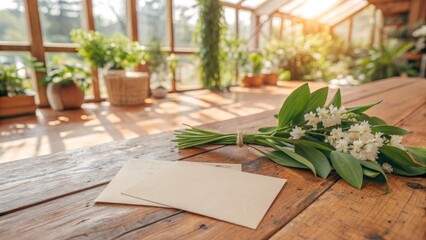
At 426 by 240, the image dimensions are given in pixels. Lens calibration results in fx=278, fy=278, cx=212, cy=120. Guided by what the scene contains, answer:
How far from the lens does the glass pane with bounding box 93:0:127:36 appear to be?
404 cm

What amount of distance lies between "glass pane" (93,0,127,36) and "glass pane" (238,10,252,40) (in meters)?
2.71

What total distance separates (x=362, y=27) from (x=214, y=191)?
10753 mm

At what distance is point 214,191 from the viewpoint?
1.63 ft

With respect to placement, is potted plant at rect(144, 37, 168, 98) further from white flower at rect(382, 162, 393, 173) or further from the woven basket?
white flower at rect(382, 162, 393, 173)

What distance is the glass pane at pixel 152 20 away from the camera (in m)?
4.55

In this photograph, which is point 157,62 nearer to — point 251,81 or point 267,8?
point 251,81

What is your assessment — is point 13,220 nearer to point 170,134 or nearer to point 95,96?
point 170,134

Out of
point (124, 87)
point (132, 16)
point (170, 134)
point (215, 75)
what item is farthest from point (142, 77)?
point (170, 134)

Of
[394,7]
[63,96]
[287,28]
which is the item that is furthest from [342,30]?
[63,96]

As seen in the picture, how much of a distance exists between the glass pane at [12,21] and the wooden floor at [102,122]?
1.00 metres

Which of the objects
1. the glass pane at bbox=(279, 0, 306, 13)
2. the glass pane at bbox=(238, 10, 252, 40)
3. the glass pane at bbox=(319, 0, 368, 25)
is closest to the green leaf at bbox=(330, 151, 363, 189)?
the glass pane at bbox=(238, 10, 252, 40)

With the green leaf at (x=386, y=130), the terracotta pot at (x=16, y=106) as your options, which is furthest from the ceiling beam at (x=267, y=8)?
the green leaf at (x=386, y=130)

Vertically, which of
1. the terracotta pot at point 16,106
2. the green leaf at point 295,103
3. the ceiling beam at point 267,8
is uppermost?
the ceiling beam at point 267,8

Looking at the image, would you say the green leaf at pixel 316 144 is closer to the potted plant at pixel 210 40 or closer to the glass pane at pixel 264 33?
the potted plant at pixel 210 40
